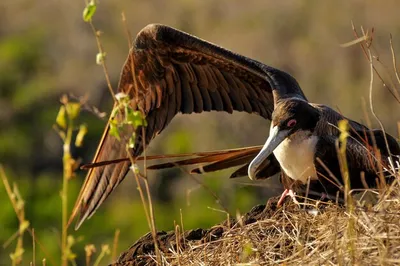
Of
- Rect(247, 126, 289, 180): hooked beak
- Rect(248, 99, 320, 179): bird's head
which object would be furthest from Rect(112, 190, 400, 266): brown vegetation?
Rect(248, 99, 320, 179): bird's head

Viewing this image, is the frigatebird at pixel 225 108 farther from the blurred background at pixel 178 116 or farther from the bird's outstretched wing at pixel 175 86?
the blurred background at pixel 178 116

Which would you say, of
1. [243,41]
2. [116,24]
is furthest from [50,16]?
[243,41]

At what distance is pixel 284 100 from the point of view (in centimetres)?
648

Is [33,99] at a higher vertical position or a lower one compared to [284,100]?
lower

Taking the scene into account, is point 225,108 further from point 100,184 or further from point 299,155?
point 299,155

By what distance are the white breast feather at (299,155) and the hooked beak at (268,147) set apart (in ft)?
0.29

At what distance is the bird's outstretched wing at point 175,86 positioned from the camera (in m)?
6.97

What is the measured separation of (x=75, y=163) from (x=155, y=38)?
2.84 m

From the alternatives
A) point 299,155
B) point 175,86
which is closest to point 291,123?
point 299,155

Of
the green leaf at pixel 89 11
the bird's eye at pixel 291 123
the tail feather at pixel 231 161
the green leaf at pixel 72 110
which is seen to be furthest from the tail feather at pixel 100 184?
the green leaf at pixel 72 110

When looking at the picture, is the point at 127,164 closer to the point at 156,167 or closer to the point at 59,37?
the point at 156,167

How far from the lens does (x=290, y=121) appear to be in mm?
6223

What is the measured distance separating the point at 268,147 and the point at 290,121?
20 cm

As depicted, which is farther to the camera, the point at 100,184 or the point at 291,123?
the point at 100,184
